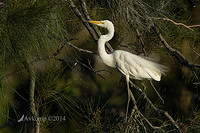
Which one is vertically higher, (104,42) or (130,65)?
(104,42)

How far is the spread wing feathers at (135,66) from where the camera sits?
94 centimetres

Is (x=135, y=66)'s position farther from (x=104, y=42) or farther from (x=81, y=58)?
(x=81, y=58)

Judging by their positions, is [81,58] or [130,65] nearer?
[130,65]

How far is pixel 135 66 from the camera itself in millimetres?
958

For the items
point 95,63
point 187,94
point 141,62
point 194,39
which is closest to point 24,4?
point 141,62

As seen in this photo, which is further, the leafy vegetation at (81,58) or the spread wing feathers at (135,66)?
the spread wing feathers at (135,66)

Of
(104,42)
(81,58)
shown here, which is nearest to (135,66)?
(104,42)

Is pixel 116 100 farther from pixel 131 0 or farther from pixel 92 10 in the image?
pixel 131 0

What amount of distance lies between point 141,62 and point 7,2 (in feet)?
1.76

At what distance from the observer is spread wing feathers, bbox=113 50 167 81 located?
943 mm

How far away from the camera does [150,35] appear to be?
1.24 metres

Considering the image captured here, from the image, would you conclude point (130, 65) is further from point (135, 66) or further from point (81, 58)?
point (81, 58)

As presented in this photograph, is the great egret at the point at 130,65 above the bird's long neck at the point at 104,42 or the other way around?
the other way around

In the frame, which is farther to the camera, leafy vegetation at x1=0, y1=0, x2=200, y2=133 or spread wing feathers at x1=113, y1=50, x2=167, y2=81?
spread wing feathers at x1=113, y1=50, x2=167, y2=81
